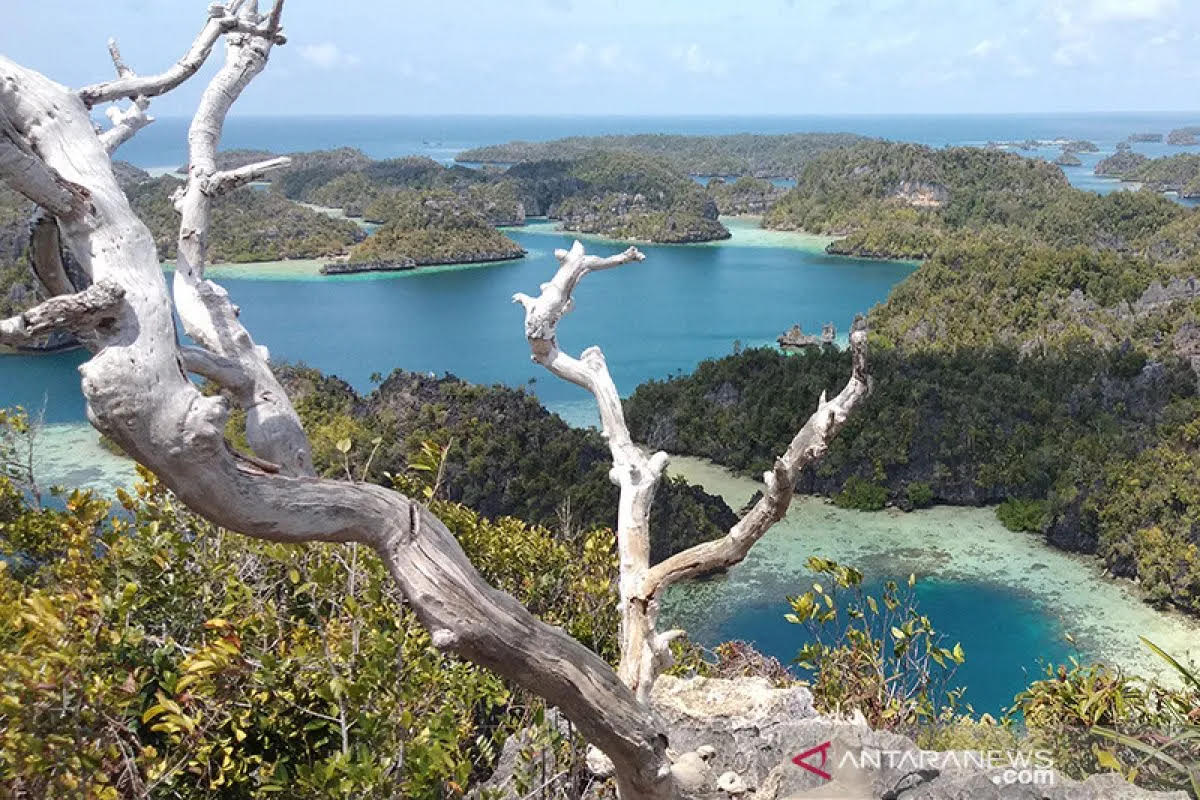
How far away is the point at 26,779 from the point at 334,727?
0.84m

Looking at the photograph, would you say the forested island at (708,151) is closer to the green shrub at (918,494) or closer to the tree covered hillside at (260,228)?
the tree covered hillside at (260,228)

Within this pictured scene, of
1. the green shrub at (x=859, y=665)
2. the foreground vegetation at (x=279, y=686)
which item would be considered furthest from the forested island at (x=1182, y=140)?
the foreground vegetation at (x=279, y=686)

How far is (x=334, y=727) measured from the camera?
3129 mm

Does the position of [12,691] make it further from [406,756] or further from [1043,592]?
[1043,592]

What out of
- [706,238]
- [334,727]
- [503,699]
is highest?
[334,727]

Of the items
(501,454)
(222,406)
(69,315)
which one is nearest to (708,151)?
(501,454)

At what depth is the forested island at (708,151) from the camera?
11638 centimetres

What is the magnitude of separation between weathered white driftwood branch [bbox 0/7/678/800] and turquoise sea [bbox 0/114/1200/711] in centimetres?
540

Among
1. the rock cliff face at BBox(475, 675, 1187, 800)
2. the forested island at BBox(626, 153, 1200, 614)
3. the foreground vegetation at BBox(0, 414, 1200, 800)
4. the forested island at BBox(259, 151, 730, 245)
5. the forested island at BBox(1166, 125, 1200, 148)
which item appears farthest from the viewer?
the forested island at BBox(1166, 125, 1200, 148)

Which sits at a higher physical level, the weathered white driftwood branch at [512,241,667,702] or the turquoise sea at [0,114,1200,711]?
the weathered white driftwood branch at [512,241,667,702]

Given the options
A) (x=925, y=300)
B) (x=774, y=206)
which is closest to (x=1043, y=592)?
(x=925, y=300)

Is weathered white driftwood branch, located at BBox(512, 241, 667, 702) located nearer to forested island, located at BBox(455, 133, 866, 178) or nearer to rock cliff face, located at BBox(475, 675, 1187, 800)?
rock cliff face, located at BBox(475, 675, 1187, 800)

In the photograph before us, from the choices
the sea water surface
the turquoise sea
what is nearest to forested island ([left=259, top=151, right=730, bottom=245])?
the turquoise sea

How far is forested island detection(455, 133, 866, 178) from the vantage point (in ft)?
382
